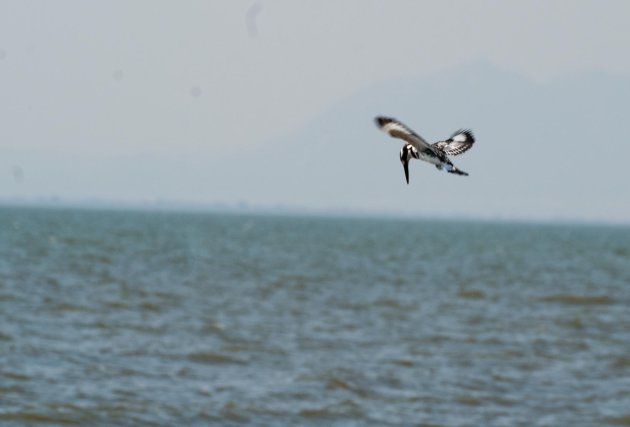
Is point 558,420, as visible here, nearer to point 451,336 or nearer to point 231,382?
point 231,382

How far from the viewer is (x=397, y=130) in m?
4.64

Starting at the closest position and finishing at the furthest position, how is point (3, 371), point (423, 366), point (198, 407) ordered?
point (198, 407)
point (3, 371)
point (423, 366)

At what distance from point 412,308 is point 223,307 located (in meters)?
7.40

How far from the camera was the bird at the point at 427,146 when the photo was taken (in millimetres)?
4629

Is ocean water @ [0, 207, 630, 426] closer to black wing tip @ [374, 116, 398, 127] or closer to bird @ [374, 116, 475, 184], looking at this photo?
bird @ [374, 116, 475, 184]

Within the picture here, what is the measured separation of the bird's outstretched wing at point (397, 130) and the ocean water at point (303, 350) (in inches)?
618

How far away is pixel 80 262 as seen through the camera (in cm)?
5875

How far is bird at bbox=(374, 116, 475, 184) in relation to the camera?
463 cm

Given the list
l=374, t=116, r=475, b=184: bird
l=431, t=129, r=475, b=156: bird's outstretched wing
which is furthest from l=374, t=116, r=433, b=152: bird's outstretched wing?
l=431, t=129, r=475, b=156: bird's outstretched wing

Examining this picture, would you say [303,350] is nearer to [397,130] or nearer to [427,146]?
[427,146]

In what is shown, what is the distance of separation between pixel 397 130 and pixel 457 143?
0.97m

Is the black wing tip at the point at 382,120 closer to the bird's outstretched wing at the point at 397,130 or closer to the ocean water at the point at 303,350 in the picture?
the bird's outstretched wing at the point at 397,130

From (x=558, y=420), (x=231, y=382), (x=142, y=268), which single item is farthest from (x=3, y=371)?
A: (x=142, y=268)

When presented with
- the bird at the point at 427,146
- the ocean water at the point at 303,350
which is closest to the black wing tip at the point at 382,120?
the bird at the point at 427,146
